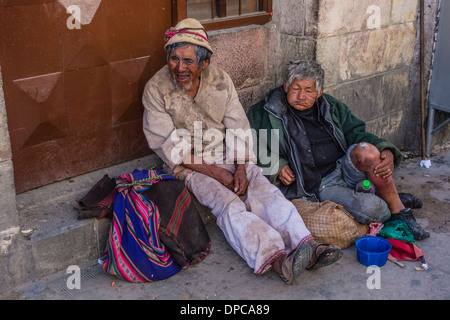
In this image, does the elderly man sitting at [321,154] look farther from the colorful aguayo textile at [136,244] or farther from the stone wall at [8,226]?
the stone wall at [8,226]

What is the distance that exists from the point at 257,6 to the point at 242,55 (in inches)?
17.3

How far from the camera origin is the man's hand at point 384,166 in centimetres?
424

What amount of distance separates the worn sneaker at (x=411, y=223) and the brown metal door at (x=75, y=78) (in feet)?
6.39

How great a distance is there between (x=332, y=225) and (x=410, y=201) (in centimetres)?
95

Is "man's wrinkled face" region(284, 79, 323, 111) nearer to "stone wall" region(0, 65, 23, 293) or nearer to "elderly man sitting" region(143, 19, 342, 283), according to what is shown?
"elderly man sitting" region(143, 19, 342, 283)

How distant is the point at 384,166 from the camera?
424cm

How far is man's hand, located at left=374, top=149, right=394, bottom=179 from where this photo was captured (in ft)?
13.9

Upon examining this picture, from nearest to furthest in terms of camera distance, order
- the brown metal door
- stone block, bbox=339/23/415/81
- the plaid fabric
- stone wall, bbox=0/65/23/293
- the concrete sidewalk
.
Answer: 1. stone wall, bbox=0/65/23/293
2. the concrete sidewalk
3. the brown metal door
4. the plaid fabric
5. stone block, bbox=339/23/415/81

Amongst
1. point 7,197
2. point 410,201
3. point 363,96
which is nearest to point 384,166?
point 410,201

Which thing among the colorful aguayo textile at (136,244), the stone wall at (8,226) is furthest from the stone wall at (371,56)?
the stone wall at (8,226)

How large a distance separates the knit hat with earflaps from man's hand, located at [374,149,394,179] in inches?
58.1

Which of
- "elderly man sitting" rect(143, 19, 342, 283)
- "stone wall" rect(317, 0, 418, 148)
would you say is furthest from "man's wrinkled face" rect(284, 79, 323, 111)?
"stone wall" rect(317, 0, 418, 148)
